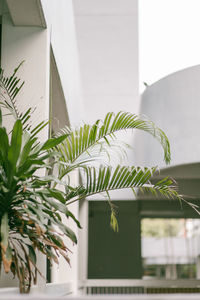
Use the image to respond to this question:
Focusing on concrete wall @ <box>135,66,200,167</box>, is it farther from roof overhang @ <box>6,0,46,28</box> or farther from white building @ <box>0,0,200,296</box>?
roof overhang @ <box>6,0,46,28</box>

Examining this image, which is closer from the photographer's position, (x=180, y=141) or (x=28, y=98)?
(x=28, y=98)

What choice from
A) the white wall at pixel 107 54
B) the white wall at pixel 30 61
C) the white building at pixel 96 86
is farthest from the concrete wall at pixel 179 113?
the white wall at pixel 30 61

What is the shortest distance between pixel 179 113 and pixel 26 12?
187 inches

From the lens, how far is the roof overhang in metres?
2.92

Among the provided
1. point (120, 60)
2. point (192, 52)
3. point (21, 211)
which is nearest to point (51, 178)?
point (21, 211)

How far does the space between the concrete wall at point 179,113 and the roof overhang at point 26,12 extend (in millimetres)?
4475

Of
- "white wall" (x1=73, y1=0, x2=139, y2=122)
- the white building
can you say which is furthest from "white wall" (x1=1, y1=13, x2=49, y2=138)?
"white wall" (x1=73, y1=0, x2=139, y2=122)

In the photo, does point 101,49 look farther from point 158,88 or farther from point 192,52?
point 192,52

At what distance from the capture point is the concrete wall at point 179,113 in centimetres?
729

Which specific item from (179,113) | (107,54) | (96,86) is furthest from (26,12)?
(96,86)

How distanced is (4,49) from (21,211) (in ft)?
4.87

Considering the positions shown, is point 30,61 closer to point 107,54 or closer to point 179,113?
point 179,113

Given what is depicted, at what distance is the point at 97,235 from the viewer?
39.3 ft

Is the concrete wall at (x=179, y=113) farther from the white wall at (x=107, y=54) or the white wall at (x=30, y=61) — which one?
the white wall at (x=30, y=61)
